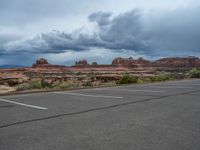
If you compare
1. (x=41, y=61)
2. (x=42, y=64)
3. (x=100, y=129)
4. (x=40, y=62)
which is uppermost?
(x=41, y=61)

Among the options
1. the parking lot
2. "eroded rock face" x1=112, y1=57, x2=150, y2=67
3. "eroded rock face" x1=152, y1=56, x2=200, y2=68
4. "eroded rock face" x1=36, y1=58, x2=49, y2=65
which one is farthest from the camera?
"eroded rock face" x1=112, y1=57, x2=150, y2=67

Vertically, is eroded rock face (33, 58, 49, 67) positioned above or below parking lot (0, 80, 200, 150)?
above

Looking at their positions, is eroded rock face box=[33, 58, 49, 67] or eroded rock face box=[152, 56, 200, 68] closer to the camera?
eroded rock face box=[152, 56, 200, 68]

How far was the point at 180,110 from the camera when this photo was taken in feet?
28.3

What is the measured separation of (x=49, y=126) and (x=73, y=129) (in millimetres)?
707

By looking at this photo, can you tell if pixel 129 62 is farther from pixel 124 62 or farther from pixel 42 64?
pixel 42 64

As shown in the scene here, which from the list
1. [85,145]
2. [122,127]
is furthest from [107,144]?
[122,127]

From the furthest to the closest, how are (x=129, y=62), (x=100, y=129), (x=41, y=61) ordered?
1. (x=129, y=62)
2. (x=41, y=61)
3. (x=100, y=129)

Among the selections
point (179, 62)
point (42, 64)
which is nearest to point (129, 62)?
point (179, 62)

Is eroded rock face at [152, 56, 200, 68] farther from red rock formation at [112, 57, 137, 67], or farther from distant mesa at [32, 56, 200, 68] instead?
red rock formation at [112, 57, 137, 67]

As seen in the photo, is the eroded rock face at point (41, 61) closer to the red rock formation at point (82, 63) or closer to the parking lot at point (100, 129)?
the red rock formation at point (82, 63)

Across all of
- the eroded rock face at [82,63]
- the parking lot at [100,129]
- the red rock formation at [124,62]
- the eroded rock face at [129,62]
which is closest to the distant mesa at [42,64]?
the eroded rock face at [82,63]

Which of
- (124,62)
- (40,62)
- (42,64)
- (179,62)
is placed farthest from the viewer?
(124,62)

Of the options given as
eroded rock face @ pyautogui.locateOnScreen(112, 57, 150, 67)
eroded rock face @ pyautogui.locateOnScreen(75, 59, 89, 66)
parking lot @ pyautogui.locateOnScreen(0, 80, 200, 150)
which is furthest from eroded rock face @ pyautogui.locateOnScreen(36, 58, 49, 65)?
parking lot @ pyautogui.locateOnScreen(0, 80, 200, 150)
